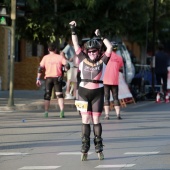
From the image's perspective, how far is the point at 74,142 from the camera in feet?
43.4

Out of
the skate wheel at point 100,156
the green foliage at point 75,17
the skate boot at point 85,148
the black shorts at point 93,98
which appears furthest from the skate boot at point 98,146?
the green foliage at point 75,17

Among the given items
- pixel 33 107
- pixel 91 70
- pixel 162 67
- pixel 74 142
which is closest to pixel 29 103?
pixel 33 107

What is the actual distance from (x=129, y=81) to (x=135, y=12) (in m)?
2.40

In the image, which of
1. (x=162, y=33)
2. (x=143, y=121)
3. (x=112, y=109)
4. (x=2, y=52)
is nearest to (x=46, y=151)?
(x=143, y=121)

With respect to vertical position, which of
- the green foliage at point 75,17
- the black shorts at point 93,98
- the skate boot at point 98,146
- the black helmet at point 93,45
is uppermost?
the green foliage at point 75,17

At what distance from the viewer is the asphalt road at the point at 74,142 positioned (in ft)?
35.1

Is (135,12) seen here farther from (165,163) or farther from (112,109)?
(165,163)

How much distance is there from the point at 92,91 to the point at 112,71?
21.7 ft

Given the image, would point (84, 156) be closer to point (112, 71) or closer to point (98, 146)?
point (98, 146)

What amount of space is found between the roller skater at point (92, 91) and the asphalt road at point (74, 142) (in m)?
0.40

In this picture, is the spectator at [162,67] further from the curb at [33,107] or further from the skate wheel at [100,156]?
the skate wheel at [100,156]

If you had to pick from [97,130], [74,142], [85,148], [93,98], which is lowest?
[74,142]

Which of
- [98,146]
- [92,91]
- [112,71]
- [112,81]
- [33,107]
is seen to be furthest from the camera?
[33,107]

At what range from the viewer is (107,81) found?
1742cm
